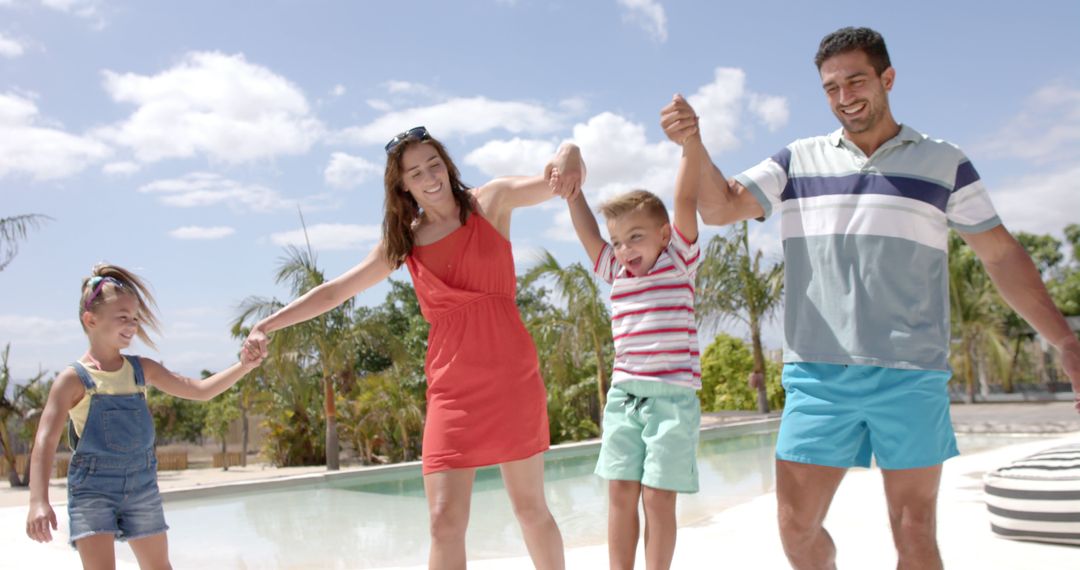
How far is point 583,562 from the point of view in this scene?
4664 mm

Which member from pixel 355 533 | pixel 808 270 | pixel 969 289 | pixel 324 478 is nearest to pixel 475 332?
pixel 808 270

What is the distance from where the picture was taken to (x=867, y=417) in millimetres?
2559

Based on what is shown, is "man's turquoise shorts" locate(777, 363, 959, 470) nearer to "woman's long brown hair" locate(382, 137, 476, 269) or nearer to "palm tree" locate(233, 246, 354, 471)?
"woman's long brown hair" locate(382, 137, 476, 269)

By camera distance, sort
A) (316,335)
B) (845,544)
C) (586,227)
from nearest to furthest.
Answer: (586,227), (845,544), (316,335)

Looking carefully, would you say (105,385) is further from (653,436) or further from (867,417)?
(867,417)

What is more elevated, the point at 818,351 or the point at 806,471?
the point at 818,351

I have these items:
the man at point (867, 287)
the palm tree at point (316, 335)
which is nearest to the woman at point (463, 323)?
the man at point (867, 287)

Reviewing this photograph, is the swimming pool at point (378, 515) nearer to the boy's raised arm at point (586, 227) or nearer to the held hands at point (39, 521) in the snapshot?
the boy's raised arm at point (586, 227)

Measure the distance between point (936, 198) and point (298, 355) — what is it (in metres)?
14.1

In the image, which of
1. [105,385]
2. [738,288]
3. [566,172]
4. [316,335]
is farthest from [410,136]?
[738,288]

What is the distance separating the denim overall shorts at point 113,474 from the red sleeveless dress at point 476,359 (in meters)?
1.18

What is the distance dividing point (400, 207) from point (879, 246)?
67.1 inches

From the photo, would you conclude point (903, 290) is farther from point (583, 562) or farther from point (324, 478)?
point (324, 478)

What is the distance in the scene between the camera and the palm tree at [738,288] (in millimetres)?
20750
